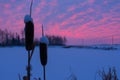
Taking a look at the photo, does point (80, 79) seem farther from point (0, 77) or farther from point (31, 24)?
point (31, 24)

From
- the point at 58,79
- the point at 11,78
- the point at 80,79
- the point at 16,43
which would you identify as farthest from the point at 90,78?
the point at 16,43

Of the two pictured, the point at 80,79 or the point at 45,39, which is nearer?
the point at 45,39

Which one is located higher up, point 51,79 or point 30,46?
point 30,46

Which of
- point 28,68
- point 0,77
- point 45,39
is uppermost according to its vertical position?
point 45,39

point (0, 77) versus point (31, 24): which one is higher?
point (31, 24)

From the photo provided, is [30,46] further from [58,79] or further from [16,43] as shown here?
[16,43]

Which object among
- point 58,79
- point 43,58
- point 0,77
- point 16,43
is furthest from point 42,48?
point 16,43

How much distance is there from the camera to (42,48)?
3.68 feet

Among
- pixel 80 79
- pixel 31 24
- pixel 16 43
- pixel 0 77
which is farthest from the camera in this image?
pixel 16 43

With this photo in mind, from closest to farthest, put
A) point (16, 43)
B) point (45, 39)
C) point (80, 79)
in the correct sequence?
point (45, 39), point (80, 79), point (16, 43)

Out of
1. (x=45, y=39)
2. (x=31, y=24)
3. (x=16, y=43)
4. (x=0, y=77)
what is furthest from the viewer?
(x=16, y=43)

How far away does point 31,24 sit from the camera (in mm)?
1051

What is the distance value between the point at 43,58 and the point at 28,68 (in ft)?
0.30

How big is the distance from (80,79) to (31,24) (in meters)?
9.94
